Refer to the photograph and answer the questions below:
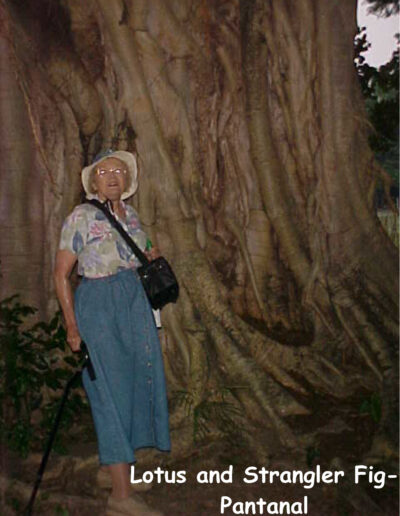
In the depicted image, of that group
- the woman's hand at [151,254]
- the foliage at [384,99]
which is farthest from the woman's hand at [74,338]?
the foliage at [384,99]

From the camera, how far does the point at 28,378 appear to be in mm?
4422

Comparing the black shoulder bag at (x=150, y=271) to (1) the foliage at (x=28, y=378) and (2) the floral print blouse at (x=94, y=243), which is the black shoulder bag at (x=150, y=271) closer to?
(2) the floral print blouse at (x=94, y=243)

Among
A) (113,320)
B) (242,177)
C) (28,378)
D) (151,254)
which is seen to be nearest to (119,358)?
(113,320)

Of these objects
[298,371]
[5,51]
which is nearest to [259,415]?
[298,371]

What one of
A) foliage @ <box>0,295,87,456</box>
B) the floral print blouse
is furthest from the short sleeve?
foliage @ <box>0,295,87,456</box>

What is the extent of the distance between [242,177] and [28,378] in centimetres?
206

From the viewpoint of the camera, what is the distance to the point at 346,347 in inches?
209

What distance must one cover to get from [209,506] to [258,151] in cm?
246

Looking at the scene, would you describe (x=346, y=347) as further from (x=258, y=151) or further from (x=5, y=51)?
(x=5, y=51)

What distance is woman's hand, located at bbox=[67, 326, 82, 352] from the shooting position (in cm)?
378

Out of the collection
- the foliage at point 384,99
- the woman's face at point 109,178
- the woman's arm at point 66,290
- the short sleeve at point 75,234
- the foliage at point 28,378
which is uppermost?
the foliage at point 384,99

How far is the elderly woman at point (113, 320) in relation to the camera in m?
3.78

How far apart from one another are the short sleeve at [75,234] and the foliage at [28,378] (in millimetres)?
985

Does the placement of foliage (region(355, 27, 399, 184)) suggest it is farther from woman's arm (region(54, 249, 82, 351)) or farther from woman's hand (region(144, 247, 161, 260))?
woman's arm (region(54, 249, 82, 351))
